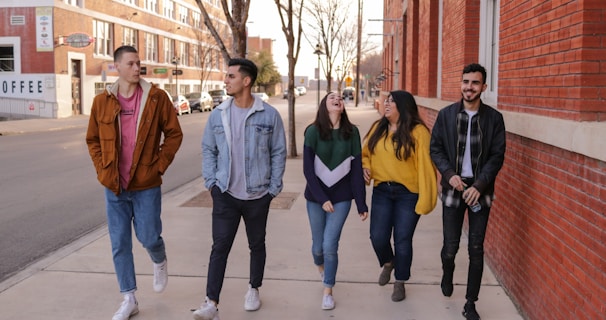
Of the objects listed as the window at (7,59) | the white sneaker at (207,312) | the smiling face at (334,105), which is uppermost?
the window at (7,59)

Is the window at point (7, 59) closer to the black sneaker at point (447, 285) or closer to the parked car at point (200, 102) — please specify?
the parked car at point (200, 102)

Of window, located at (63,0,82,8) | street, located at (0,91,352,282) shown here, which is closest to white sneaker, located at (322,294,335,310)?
street, located at (0,91,352,282)

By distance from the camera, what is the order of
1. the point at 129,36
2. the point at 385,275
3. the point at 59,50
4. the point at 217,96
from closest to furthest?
the point at 385,275 → the point at 59,50 → the point at 129,36 → the point at 217,96

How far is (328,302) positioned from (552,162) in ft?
6.39

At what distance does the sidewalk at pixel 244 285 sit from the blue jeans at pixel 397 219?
1.12 feet

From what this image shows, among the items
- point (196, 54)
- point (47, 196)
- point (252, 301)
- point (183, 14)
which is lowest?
point (47, 196)

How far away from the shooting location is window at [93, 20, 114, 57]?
42.4 m

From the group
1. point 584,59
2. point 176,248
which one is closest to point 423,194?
point 584,59

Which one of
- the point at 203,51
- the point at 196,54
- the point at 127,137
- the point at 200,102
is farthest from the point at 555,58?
the point at 196,54

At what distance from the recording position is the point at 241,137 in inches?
193

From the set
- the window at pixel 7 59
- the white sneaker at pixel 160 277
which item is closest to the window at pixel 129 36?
the window at pixel 7 59

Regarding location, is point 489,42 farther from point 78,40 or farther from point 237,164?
point 78,40

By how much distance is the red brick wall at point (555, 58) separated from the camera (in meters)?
3.92

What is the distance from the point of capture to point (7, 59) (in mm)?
37781
